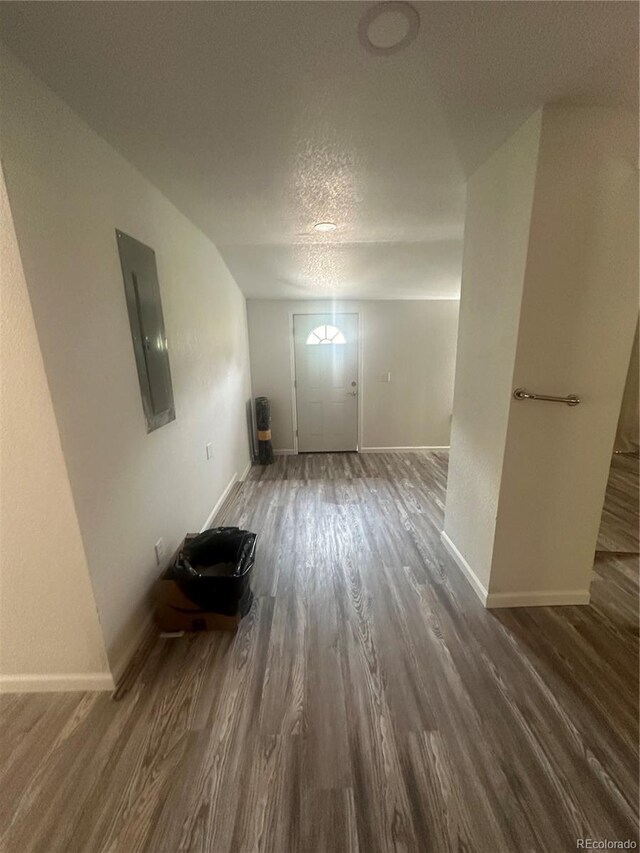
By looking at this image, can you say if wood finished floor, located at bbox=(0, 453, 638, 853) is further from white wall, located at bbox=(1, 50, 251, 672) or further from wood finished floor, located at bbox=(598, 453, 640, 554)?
wood finished floor, located at bbox=(598, 453, 640, 554)

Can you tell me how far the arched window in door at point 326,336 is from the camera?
14.0 feet

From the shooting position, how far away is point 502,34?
A: 2.90ft

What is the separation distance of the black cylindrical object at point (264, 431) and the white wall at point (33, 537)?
2.95m

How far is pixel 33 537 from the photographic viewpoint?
1113 millimetres

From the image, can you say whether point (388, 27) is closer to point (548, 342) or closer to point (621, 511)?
point (548, 342)

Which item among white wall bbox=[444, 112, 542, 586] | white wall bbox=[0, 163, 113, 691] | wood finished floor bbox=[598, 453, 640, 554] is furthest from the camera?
wood finished floor bbox=[598, 453, 640, 554]

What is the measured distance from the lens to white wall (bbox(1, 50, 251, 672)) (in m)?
0.96

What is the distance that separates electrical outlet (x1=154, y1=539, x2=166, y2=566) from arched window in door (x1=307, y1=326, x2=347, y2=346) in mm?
3234

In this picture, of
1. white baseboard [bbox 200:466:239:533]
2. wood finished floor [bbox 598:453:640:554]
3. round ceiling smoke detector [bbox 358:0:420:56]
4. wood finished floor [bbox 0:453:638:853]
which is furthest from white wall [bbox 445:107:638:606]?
white baseboard [bbox 200:466:239:533]

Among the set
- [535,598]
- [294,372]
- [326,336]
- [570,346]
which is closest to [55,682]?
[535,598]

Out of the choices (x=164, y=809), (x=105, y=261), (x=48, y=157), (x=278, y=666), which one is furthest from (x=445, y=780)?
(x=48, y=157)

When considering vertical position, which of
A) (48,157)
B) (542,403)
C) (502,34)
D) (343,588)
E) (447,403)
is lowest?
(343,588)

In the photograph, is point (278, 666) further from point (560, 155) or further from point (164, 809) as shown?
point (560, 155)

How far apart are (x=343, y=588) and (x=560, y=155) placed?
220 cm
